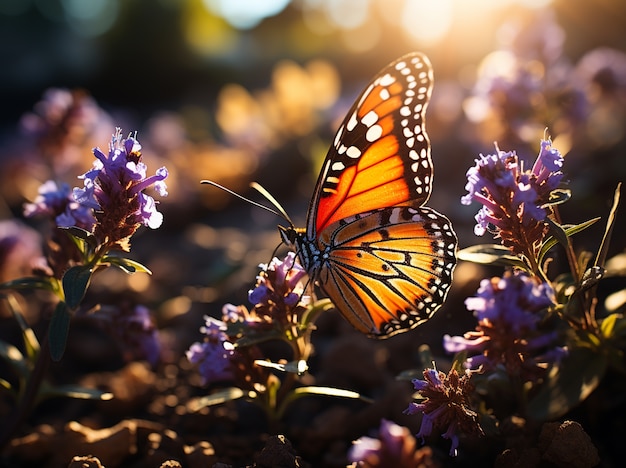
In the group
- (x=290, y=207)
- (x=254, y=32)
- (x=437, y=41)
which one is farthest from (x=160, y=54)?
(x=290, y=207)

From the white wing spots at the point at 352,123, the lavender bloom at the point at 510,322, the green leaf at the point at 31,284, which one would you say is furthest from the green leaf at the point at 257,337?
the white wing spots at the point at 352,123

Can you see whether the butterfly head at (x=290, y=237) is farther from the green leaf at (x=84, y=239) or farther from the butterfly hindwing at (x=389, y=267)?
the green leaf at (x=84, y=239)

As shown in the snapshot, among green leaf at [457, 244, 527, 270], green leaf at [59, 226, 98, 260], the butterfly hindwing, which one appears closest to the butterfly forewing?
the butterfly hindwing

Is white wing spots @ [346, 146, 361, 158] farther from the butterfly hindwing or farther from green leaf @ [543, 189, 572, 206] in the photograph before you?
green leaf @ [543, 189, 572, 206]

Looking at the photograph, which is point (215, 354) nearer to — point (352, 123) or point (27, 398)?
point (27, 398)

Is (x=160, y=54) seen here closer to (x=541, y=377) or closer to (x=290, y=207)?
(x=290, y=207)

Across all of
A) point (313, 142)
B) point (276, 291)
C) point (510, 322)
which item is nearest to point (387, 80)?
point (276, 291)
